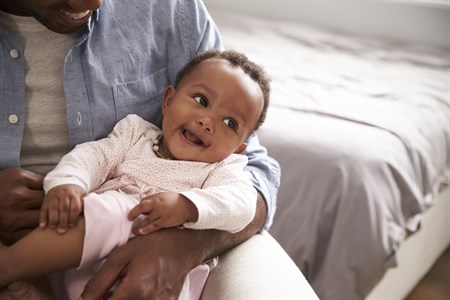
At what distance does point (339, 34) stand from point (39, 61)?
225 cm

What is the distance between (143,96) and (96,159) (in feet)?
0.73

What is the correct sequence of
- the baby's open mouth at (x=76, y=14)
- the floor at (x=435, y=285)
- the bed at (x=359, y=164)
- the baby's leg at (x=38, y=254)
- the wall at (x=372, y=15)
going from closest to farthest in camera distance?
the baby's leg at (x=38, y=254) → the baby's open mouth at (x=76, y=14) → the bed at (x=359, y=164) → the floor at (x=435, y=285) → the wall at (x=372, y=15)

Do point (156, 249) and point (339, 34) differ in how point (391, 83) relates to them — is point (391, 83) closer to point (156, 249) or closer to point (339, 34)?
point (339, 34)

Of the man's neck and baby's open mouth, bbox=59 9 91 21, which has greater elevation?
baby's open mouth, bbox=59 9 91 21

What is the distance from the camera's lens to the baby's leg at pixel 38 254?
0.99m

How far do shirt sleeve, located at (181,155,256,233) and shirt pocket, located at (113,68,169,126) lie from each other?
216 millimetres

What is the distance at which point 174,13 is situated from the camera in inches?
53.5

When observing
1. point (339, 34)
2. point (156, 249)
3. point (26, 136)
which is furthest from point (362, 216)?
point (339, 34)

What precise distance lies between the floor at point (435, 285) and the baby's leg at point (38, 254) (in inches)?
62.1

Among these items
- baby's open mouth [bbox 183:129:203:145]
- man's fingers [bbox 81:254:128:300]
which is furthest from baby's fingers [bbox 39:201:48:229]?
baby's open mouth [bbox 183:129:203:145]

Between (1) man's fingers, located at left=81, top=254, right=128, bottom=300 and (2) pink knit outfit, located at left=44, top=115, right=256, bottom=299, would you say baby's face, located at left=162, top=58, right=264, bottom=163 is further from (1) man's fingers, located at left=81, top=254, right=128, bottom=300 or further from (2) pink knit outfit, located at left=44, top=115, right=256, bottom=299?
(1) man's fingers, located at left=81, top=254, right=128, bottom=300

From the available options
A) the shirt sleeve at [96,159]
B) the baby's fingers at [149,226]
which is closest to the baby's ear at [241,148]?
the shirt sleeve at [96,159]

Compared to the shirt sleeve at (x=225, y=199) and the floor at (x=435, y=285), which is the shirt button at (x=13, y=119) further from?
the floor at (x=435, y=285)

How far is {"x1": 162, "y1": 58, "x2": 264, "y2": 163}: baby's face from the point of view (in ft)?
4.02
